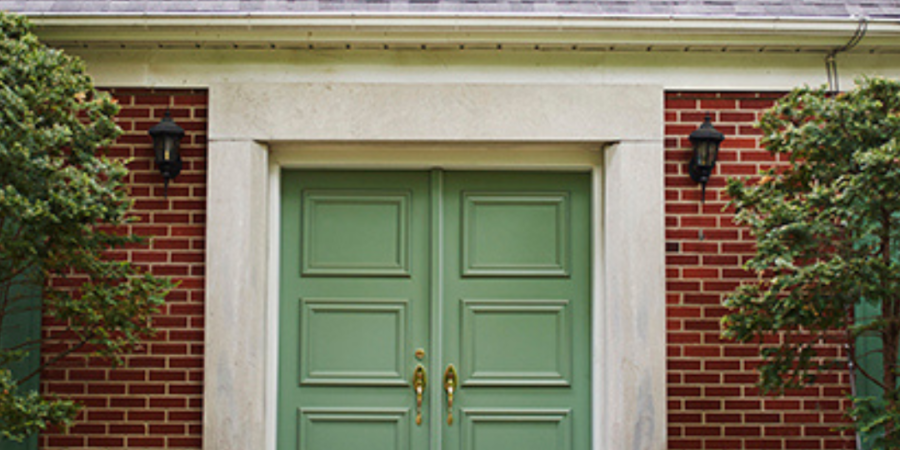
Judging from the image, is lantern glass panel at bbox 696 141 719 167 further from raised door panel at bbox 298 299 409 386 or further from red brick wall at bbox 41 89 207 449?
red brick wall at bbox 41 89 207 449

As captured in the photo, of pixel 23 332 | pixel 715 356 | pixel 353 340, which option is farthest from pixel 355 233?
pixel 715 356

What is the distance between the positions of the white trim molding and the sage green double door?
0.48 feet

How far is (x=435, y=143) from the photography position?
5430 mm

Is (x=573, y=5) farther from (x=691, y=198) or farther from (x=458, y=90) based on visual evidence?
(x=691, y=198)

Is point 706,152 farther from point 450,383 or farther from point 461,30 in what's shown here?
point 450,383

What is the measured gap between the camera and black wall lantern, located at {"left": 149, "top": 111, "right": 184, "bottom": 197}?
17.0ft

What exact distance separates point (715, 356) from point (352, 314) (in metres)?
2.00

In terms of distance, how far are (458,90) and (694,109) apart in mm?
1305

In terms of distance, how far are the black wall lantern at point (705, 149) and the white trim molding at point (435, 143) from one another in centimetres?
19

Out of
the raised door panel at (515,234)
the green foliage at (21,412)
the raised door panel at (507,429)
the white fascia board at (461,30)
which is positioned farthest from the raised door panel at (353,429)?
the white fascia board at (461,30)

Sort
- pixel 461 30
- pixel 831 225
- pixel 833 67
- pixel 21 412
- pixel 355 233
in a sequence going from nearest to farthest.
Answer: pixel 21 412, pixel 831 225, pixel 461 30, pixel 833 67, pixel 355 233

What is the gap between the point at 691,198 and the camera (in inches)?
210

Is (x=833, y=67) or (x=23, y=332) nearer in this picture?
(x=23, y=332)

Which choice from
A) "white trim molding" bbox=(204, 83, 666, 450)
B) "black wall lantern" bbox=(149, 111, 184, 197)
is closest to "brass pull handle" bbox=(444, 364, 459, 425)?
"white trim molding" bbox=(204, 83, 666, 450)
